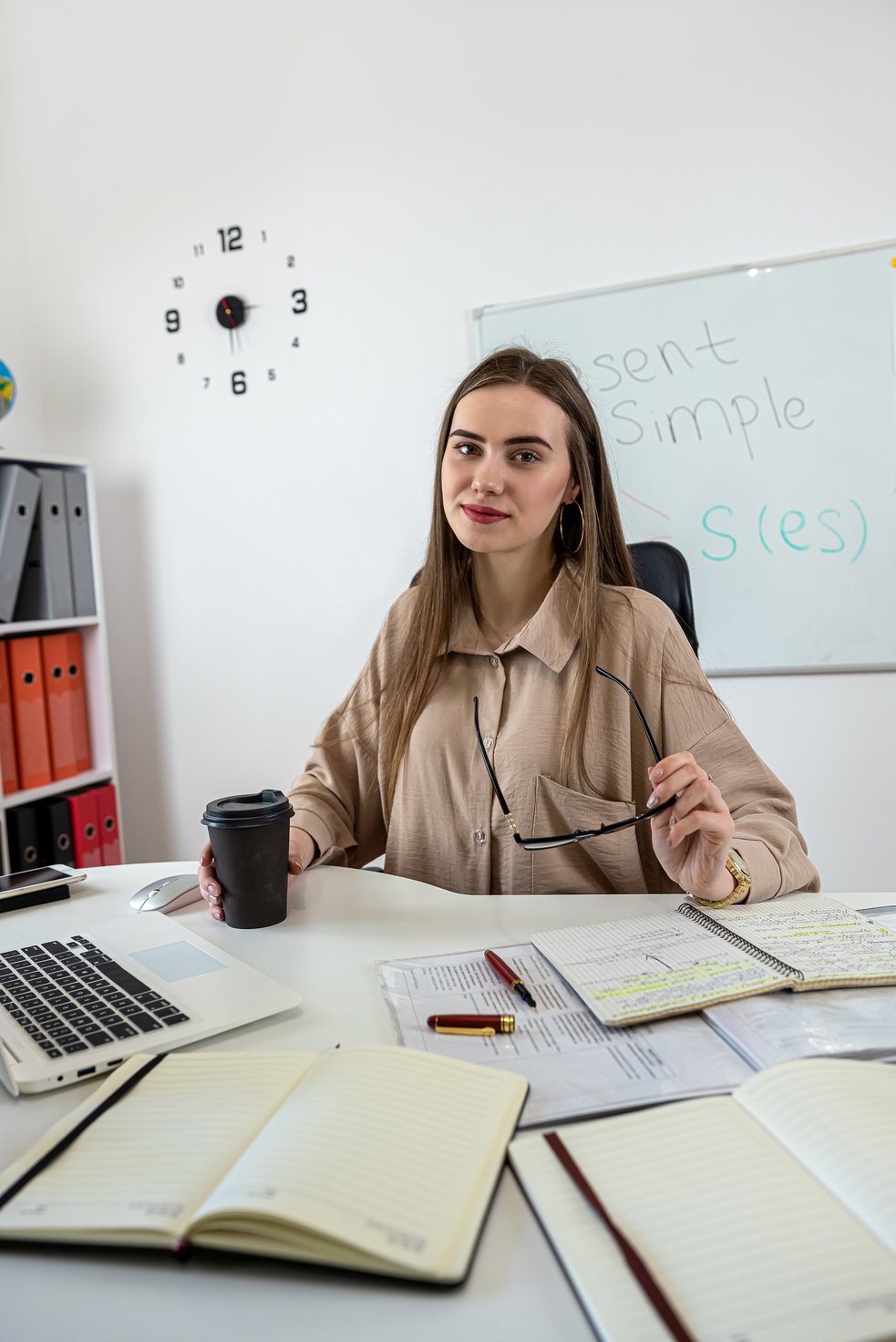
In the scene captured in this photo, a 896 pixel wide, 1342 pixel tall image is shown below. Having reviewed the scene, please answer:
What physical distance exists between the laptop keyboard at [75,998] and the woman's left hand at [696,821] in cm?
51

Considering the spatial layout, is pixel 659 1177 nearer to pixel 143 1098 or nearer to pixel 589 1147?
pixel 589 1147

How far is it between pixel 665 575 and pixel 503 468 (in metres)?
0.42

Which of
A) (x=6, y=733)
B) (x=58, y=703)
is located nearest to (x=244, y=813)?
(x=6, y=733)

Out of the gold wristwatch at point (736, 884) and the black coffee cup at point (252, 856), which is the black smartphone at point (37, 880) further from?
the gold wristwatch at point (736, 884)

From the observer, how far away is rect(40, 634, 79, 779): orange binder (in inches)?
105

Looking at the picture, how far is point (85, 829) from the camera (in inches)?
107

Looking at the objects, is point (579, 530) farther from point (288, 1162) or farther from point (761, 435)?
point (288, 1162)

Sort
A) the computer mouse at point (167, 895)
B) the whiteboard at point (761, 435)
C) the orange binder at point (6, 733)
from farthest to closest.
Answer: the orange binder at point (6, 733) < the whiteboard at point (761, 435) < the computer mouse at point (167, 895)

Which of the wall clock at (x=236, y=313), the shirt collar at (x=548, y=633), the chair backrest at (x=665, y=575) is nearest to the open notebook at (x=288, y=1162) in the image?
the shirt collar at (x=548, y=633)

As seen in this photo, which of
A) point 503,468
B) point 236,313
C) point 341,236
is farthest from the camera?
point 236,313

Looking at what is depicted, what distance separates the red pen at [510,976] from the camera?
0.83 meters

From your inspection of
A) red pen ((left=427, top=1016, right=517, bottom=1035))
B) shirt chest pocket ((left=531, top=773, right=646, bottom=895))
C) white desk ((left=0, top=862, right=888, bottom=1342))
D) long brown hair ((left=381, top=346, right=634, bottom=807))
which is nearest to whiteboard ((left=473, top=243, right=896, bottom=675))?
long brown hair ((left=381, top=346, right=634, bottom=807))

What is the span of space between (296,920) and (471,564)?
2.22 feet

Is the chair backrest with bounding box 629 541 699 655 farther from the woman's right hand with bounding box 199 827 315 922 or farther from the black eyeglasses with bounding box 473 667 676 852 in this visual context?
the woman's right hand with bounding box 199 827 315 922
